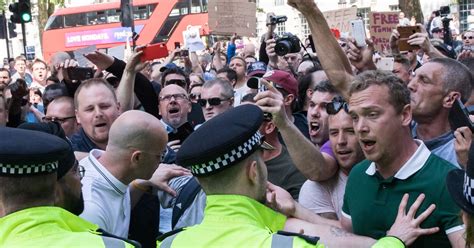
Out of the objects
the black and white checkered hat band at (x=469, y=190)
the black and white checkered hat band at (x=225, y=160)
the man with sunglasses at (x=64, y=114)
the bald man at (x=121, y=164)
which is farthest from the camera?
the man with sunglasses at (x=64, y=114)

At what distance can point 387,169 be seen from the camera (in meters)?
3.83

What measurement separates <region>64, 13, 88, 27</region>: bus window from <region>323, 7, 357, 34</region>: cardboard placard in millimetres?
33646

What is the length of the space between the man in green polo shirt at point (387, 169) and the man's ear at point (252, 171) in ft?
3.02

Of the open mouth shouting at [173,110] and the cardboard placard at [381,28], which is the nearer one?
the open mouth shouting at [173,110]

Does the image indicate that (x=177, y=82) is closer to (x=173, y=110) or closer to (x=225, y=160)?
(x=173, y=110)

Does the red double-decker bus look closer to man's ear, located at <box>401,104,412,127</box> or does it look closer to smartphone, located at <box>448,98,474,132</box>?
smartphone, located at <box>448,98,474,132</box>

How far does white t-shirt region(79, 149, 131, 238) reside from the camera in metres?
3.93

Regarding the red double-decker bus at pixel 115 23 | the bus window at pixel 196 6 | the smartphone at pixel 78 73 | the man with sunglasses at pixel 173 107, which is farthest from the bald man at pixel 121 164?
the bus window at pixel 196 6

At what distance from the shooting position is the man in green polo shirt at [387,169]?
3.60m

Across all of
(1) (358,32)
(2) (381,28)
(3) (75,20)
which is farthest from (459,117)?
(3) (75,20)

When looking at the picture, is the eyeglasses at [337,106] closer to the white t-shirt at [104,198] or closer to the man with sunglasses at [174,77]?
the white t-shirt at [104,198]

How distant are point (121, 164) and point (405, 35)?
12.5ft

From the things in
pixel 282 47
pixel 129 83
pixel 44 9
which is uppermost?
pixel 44 9

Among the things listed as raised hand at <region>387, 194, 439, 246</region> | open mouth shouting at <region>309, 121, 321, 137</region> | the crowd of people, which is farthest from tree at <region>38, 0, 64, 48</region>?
raised hand at <region>387, 194, 439, 246</region>
